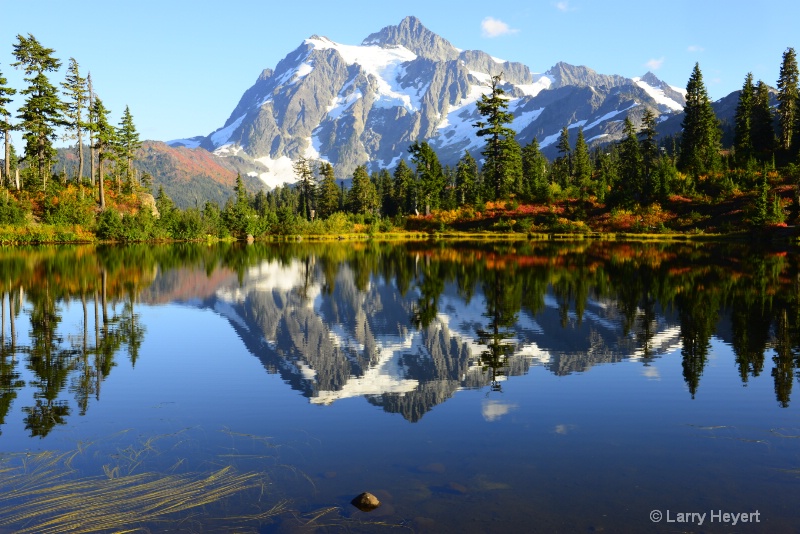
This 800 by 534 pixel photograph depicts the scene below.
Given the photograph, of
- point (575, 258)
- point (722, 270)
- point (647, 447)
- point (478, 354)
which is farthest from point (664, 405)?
point (575, 258)

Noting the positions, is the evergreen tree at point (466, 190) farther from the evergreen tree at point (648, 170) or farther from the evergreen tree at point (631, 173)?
the evergreen tree at point (648, 170)

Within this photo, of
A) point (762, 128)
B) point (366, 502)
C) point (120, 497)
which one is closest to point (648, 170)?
point (762, 128)

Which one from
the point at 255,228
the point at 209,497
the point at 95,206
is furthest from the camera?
the point at 255,228

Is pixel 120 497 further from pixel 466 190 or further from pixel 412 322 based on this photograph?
pixel 466 190

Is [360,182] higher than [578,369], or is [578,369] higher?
[360,182]

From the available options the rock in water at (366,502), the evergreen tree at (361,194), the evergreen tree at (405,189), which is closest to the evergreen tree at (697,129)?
the evergreen tree at (405,189)

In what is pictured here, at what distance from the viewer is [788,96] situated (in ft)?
311

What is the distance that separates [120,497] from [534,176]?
10527 cm

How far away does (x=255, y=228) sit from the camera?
10094cm

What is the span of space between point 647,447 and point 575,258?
38019 millimetres

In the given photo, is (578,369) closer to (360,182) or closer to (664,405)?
(664,405)

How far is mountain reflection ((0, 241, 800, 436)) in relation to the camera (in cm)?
1368

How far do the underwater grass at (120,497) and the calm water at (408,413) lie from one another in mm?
A: 38

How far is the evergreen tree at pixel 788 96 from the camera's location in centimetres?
9344
